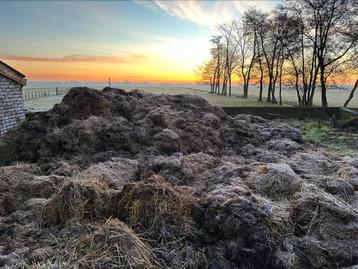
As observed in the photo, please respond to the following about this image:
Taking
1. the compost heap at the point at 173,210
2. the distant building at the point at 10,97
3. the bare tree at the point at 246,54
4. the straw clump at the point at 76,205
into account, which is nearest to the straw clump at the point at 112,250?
the compost heap at the point at 173,210

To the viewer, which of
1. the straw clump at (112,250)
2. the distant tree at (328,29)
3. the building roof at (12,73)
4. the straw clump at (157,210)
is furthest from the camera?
the distant tree at (328,29)

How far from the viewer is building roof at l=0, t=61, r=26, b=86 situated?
1025 cm

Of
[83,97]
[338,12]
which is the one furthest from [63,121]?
[338,12]

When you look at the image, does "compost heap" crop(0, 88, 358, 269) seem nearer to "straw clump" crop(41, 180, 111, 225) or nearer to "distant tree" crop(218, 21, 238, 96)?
"straw clump" crop(41, 180, 111, 225)

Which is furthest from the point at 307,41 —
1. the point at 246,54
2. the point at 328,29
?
the point at 246,54

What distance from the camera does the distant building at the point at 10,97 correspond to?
10.1 meters

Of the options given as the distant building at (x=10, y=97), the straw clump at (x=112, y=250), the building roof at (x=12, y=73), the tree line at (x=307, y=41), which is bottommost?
the straw clump at (x=112, y=250)

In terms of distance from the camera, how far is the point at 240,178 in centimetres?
495

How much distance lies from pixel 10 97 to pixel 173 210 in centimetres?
922

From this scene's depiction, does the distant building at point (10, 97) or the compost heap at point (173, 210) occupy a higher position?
the distant building at point (10, 97)

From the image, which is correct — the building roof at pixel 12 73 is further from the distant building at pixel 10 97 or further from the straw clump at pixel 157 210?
the straw clump at pixel 157 210

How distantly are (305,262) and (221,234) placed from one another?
35.9 inches

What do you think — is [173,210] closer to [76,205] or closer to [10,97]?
[76,205]

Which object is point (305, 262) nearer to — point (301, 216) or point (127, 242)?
point (301, 216)
